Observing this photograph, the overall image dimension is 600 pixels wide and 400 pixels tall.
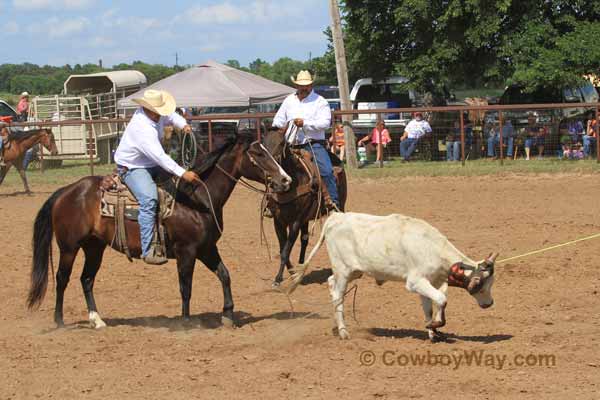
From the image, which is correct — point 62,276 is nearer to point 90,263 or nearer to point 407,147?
point 90,263

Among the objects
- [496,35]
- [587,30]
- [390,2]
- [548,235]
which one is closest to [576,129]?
[587,30]

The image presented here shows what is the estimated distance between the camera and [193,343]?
294 inches

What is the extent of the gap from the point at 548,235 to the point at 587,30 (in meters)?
11.6

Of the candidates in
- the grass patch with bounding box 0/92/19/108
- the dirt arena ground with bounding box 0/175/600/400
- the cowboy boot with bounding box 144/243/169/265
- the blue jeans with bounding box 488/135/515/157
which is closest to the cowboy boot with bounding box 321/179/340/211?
the dirt arena ground with bounding box 0/175/600/400

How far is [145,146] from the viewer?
307 inches

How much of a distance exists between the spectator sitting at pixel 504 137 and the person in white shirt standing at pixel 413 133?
1529 mm

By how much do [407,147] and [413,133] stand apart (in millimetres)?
388

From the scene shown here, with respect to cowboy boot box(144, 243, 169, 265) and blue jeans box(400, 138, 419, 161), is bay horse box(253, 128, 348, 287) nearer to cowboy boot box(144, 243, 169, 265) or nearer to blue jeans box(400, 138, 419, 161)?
cowboy boot box(144, 243, 169, 265)

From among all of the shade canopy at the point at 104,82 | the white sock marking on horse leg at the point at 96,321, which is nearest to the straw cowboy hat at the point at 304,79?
the white sock marking on horse leg at the point at 96,321

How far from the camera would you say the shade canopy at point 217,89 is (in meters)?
26.2

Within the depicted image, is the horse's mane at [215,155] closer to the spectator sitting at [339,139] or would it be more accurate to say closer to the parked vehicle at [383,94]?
the spectator sitting at [339,139]

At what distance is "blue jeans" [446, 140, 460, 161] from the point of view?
69.4ft

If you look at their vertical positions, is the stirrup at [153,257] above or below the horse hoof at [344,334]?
A: above

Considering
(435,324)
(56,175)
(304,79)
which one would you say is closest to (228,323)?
(435,324)
